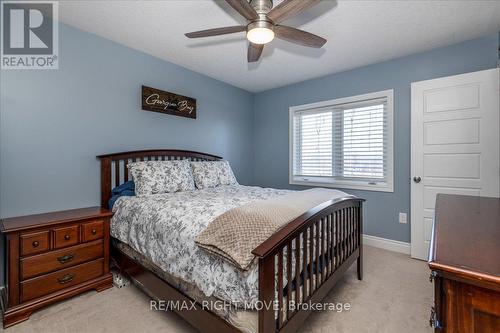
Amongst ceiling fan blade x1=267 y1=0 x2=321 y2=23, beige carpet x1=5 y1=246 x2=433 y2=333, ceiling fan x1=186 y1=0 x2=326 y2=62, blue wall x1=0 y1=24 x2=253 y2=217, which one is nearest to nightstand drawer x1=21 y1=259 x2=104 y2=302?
beige carpet x1=5 y1=246 x2=433 y2=333

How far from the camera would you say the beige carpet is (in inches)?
63.7

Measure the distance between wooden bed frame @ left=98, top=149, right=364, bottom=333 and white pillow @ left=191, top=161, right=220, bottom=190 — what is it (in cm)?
101

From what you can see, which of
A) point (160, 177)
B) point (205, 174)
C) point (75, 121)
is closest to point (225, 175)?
point (205, 174)

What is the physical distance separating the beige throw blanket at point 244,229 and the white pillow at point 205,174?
62.4 inches

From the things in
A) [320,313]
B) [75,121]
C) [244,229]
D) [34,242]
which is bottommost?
[320,313]

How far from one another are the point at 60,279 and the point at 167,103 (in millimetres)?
2171

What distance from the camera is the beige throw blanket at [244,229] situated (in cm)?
114

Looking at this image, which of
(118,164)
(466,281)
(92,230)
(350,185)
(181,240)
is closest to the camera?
(466,281)

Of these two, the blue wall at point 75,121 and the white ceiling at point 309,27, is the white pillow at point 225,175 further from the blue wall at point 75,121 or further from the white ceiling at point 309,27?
the white ceiling at point 309,27

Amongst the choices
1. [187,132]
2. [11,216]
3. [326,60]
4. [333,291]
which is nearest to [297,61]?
[326,60]

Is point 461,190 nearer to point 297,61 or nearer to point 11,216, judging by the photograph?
point 297,61

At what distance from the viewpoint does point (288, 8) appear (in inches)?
60.5

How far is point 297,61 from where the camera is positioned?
10.0ft

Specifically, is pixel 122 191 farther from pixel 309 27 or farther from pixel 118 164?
pixel 309 27
